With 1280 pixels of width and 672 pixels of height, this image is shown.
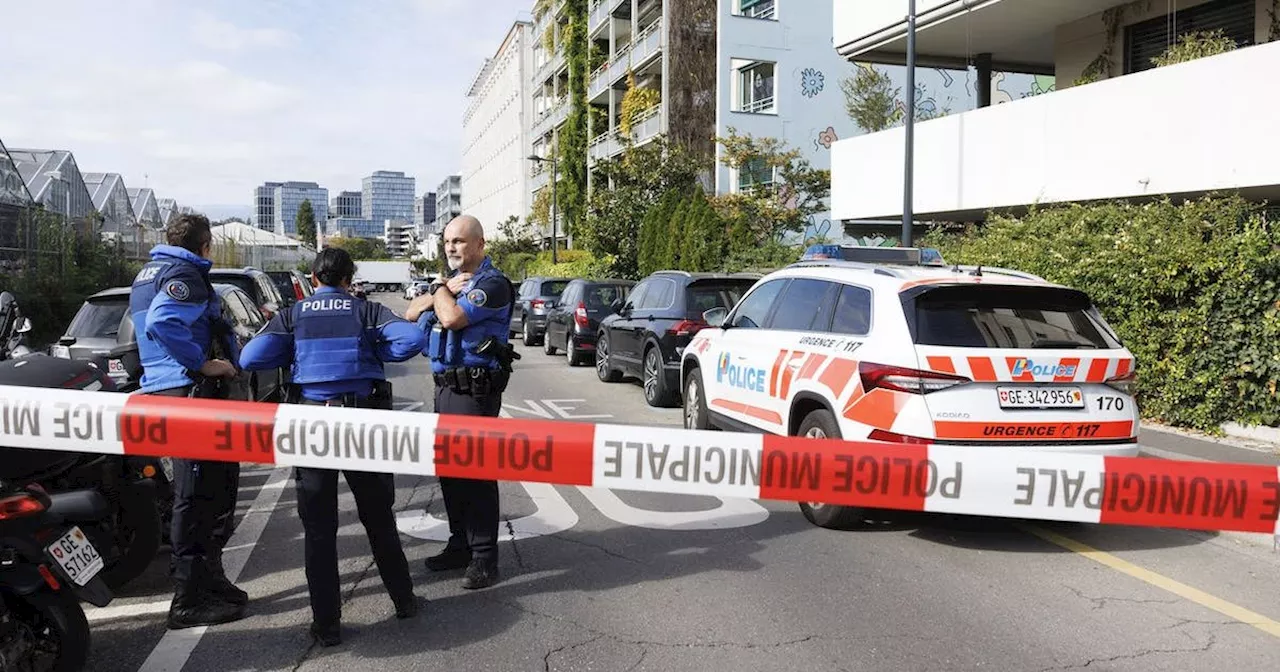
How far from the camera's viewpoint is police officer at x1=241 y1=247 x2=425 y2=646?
407 centimetres

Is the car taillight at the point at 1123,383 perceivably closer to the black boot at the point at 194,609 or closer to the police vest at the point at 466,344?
the police vest at the point at 466,344

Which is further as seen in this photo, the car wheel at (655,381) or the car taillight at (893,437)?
the car wheel at (655,381)

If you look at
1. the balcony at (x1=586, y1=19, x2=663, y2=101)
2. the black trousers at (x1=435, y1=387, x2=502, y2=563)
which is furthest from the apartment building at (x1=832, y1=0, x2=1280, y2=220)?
the balcony at (x1=586, y1=19, x2=663, y2=101)

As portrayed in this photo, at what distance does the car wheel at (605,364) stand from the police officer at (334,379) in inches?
383

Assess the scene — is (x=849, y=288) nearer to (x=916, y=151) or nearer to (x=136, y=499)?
(x=136, y=499)

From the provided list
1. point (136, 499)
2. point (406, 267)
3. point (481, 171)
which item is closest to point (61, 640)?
point (136, 499)

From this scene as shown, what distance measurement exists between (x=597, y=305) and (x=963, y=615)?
12.3 m

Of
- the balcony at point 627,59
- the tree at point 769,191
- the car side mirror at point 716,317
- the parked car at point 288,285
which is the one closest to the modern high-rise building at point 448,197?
the balcony at point 627,59

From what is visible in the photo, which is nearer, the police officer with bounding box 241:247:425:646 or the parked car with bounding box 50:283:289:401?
the police officer with bounding box 241:247:425:646

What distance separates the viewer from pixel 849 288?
620cm

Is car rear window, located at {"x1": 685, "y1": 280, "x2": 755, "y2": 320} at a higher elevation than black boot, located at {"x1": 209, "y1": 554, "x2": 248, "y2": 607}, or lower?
higher

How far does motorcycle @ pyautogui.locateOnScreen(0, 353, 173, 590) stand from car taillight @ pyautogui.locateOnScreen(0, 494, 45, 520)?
46cm

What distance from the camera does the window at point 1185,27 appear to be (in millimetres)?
13312

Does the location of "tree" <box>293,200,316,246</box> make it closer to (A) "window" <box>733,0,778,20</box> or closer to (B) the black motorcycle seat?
(A) "window" <box>733,0,778,20</box>
